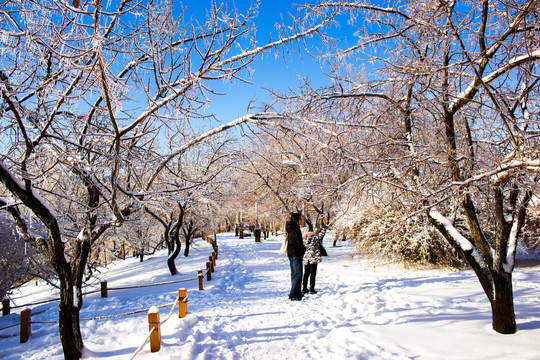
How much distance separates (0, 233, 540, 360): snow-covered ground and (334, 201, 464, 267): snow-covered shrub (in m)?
1.18

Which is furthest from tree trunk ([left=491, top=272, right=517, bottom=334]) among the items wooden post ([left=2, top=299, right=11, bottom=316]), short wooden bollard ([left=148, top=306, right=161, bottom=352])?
wooden post ([left=2, top=299, right=11, bottom=316])

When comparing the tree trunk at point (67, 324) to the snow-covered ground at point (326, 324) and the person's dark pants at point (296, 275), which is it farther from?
the person's dark pants at point (296, 275)

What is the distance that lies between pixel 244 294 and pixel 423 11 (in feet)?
22.3

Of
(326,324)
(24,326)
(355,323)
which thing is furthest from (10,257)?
(355,323)

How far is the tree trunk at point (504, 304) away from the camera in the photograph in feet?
13.7

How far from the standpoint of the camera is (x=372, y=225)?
10.9 m

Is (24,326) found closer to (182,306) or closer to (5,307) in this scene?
(182,306)

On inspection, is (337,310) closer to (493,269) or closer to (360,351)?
(360,351)

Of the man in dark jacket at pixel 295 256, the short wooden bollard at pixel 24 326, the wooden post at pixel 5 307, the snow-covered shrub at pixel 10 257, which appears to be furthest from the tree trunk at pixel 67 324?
the wooden post at pixel 5 307

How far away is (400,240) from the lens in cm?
1059

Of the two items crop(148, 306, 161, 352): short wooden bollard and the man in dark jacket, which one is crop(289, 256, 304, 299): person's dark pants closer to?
the man in dark jacket

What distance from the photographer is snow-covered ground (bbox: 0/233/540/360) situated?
13.3 feet

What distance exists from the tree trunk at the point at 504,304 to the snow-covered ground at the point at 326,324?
0.38 feet

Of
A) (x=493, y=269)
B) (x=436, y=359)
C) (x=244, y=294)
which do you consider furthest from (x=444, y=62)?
(x=244, y=294)
